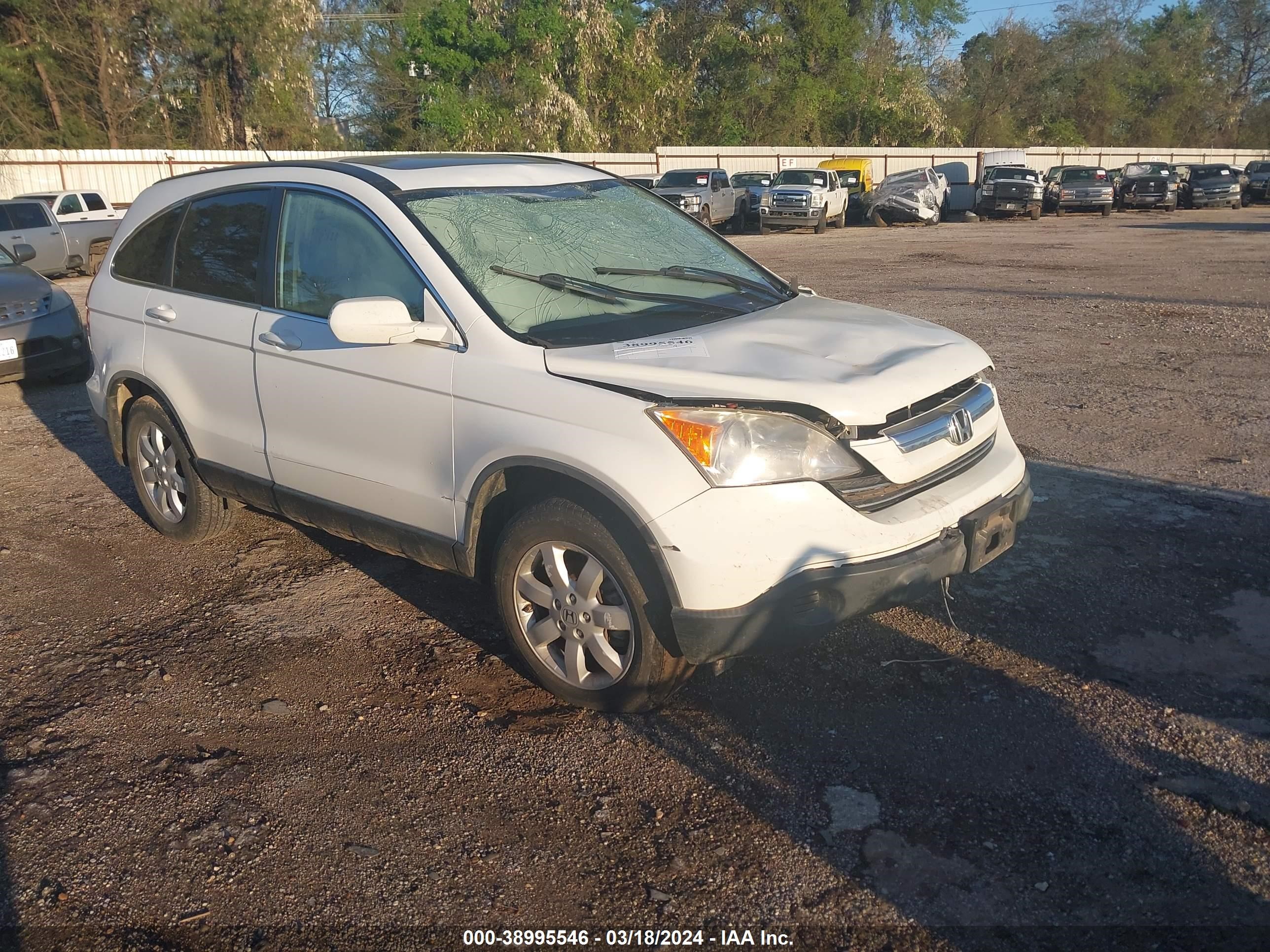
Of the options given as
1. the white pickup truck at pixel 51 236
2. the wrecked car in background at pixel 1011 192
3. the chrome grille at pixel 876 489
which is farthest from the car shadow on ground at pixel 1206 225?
the chrome grille at pixel 876 489

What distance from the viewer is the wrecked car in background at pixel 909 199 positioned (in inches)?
1272

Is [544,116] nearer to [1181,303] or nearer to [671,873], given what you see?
[1181,303]

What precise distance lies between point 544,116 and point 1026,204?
742 inches

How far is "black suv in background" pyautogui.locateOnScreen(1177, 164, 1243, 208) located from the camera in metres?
37.6

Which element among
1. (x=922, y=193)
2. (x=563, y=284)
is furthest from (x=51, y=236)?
(x=922, y=193)

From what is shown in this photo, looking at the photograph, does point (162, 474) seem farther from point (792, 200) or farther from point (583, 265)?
point (792, 200)

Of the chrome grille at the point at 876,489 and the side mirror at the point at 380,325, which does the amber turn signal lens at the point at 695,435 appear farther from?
the side mirror at the point at 380,325

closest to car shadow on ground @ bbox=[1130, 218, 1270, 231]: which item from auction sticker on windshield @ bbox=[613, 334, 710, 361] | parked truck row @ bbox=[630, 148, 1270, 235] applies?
parked truck row @ bbox=[630, 148, 1270, 235]

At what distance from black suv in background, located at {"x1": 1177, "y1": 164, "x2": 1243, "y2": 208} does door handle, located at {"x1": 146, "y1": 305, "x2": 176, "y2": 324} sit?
40.9 metres

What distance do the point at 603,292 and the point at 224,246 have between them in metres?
1.93

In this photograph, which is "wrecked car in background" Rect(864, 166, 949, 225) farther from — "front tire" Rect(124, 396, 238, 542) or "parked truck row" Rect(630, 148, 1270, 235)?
"front tire" Rect(124, 396, 238, 542)

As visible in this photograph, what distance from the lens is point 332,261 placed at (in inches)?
169

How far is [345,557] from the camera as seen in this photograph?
5250 mm

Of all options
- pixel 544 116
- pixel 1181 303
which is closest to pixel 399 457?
pixel 1181 303
